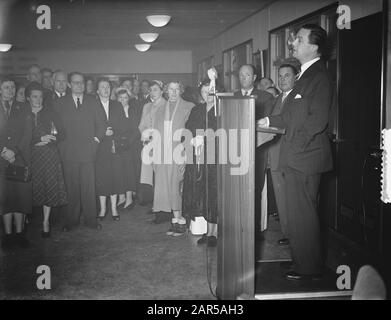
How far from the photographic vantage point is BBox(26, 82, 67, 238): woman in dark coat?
4.09m

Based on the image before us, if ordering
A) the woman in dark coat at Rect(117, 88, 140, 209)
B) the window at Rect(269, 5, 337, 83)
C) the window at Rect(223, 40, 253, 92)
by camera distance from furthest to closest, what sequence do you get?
the window at Rect(223, 40, 253, 92) < the woman in dark coat at Rect(117, 88, 140, 209) < the window at Rect(269, 5, 337, 83)

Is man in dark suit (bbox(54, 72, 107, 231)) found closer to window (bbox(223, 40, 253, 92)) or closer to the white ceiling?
the white ceiling

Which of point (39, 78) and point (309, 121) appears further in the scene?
point (39, 78)

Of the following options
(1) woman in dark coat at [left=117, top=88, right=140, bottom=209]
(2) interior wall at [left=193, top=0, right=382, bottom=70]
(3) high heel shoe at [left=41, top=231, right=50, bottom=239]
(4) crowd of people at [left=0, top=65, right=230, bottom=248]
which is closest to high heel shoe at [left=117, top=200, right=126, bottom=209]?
(1) woman in dark coat at [left=117, top=88, right=140, bottom=209]

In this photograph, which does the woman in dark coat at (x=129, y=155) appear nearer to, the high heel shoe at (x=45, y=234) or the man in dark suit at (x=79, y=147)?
the man in dark suit at (x=79, y=147)

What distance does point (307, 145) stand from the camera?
114 inches

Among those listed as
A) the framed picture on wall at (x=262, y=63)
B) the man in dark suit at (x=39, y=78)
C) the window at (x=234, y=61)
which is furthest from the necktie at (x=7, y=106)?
the window at (x=234, y=61)

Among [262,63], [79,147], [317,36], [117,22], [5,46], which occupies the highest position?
[117,22]

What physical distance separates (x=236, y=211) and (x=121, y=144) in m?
2.95

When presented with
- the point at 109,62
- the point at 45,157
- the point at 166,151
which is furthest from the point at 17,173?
the point at 109,62

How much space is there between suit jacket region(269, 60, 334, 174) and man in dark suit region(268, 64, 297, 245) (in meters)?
0.35

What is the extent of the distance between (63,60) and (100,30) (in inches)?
128

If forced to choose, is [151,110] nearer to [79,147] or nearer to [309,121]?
[79,147]
